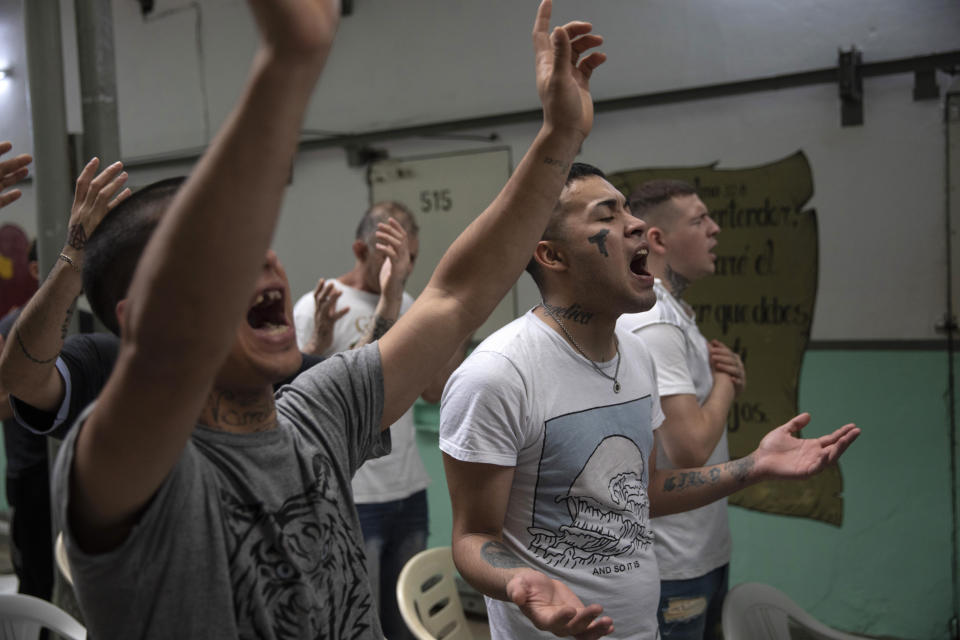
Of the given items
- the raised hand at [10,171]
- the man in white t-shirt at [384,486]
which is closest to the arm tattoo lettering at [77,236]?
the raised hand at [10,171]

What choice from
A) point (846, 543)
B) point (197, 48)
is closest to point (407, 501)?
point (846, 543)

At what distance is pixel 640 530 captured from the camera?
1.68 m

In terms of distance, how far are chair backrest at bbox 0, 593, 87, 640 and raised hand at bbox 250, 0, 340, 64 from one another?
1.81m

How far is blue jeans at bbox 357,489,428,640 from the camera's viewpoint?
3043 millimetres

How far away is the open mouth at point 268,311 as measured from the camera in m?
1.02

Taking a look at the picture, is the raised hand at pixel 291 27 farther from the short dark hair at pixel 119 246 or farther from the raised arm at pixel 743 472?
the raised arm at pixel 743 472

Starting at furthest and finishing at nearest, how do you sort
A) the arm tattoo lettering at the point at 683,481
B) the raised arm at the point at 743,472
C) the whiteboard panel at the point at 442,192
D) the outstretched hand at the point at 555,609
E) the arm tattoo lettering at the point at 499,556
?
the whiteboard panel at the point at 442,192 → the arm tattoo lettering at the point at 683,481 → the raised arm at the point at 743,472 → the arm tattoo lettering at the point at 499,556 → the outstretched hand at the point at 555,609

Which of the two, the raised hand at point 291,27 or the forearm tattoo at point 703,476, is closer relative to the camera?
the raised hand at point 291,27

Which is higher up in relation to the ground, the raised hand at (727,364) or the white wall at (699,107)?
the white wall at (699,107)

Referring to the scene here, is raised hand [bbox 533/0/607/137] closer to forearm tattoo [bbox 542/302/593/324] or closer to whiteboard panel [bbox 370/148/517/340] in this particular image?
forearm tattoo [bbox 542/302/593/324]

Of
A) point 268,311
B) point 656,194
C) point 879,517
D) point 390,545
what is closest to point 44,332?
point 268,311

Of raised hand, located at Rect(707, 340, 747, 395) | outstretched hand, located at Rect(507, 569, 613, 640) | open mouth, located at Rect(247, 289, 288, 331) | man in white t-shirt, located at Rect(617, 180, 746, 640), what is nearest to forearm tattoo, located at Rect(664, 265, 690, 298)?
man in white t-shirt, located at Rect(617, 180, 746, 640)

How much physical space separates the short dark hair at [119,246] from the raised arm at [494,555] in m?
0.70

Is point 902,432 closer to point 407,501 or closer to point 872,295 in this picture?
point 872,295
